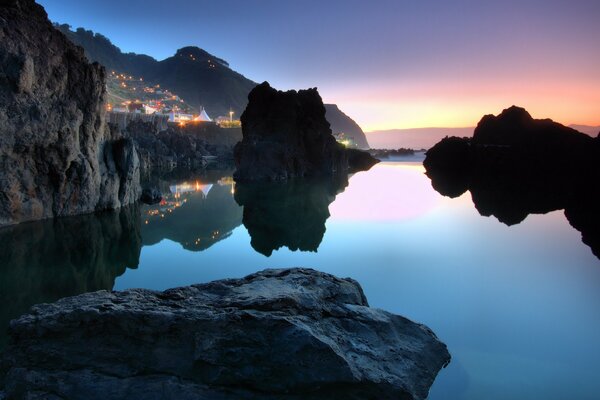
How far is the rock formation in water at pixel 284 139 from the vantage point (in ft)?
182

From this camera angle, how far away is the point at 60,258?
13.9 meters

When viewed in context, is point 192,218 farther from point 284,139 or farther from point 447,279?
point 284,139

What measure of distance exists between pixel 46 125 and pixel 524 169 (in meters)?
55.1

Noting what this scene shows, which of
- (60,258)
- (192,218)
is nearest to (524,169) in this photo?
(192,218)

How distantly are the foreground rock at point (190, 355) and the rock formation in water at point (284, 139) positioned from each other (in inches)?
1930

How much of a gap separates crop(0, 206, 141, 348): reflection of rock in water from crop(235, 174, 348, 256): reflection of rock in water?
19.6 ft

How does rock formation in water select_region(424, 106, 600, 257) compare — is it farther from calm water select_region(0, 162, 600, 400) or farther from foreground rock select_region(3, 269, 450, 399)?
foreground rock select_region(3, 269, 450, 399)

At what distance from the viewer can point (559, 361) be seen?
7.48 m

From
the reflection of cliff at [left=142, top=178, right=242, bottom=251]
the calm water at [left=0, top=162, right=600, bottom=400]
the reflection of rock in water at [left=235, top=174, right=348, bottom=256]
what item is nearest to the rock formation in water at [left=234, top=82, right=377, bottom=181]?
the reflection of rock in water at [left=235, top=174, right=348, bottom=256]

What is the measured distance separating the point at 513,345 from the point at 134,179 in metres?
27.6

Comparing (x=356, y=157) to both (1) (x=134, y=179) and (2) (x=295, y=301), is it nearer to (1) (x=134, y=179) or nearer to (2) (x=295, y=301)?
(1) (x=134, y=179)

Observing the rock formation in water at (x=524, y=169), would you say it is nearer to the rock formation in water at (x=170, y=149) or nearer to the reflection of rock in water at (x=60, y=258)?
the reflection of rock in water at (x=60, y=258)

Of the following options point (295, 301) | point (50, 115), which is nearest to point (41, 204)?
point (50, 115)

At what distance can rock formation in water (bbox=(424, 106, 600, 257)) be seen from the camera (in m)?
28.6
